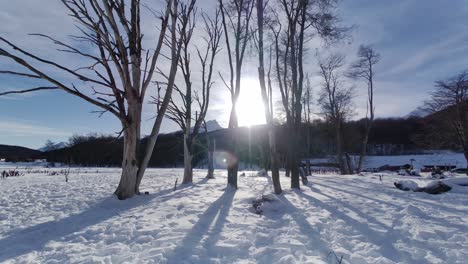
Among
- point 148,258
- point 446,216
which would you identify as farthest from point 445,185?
point 148,258

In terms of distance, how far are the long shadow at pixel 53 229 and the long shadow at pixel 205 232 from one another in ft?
5.64

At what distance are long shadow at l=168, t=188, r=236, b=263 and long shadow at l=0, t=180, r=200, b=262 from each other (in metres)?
1.72

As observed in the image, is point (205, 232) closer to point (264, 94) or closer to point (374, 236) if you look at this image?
point (374, 236)

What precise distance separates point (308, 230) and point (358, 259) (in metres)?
1.13

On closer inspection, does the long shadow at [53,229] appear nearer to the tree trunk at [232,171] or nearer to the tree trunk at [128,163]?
the tree trunk at [128,163]

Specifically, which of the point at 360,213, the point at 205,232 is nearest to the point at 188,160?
the point at 205,232

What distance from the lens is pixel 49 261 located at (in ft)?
9.45

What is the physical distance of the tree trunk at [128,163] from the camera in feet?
21.6

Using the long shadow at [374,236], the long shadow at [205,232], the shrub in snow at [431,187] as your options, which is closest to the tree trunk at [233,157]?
the long shadow at [205,232]

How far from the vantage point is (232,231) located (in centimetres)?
399

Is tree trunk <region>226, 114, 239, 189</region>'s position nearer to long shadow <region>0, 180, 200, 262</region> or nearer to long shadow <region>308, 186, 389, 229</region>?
long shadow <region>308, 186, 389, 229</region>

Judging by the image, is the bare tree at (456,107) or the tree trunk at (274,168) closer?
the tree trunk at (274,168)

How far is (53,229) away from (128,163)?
2.65m

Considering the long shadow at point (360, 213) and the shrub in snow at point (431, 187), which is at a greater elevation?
the shrub in snow at point (431, 187)
